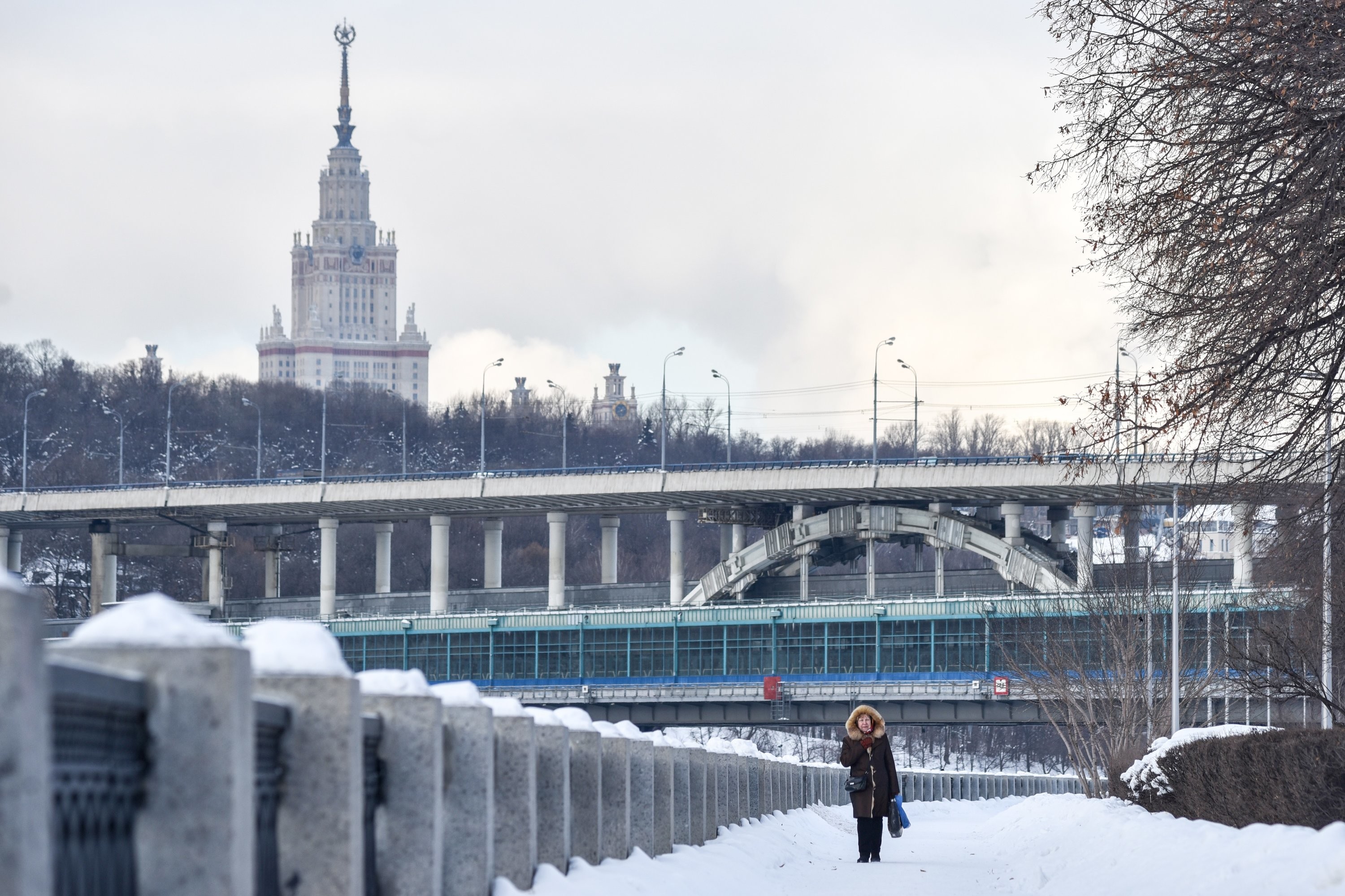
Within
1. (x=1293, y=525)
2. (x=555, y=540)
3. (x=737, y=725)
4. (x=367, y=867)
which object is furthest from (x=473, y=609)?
(x=367, y=867)

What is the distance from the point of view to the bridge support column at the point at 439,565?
110125 mm

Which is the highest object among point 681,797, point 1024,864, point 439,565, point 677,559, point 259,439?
point 259,439

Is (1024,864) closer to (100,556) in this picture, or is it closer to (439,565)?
(439,565)

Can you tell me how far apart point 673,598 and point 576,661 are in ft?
43.1

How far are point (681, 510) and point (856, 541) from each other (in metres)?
10.5

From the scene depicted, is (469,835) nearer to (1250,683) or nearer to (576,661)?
(1250,683)

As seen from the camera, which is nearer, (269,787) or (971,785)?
(269,787)

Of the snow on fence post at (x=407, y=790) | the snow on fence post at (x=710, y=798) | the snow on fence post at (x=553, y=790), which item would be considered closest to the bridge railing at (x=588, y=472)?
the snow on fence post at (x=710, y=798)

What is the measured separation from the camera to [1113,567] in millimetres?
58969

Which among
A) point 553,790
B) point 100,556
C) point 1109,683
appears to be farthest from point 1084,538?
point 553,790

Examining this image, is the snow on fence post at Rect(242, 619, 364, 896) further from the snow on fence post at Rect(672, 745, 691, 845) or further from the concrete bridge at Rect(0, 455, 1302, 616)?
the concrete bridge at Rect(0, 455, 1302, 616)

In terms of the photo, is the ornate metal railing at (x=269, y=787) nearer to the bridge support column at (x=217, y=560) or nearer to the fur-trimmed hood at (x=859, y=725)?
the fur-trimmed hood at (x=859, y=725)

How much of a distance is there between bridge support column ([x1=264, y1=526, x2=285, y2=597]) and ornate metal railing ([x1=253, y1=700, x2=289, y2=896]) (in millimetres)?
122319

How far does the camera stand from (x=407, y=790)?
360 inches
